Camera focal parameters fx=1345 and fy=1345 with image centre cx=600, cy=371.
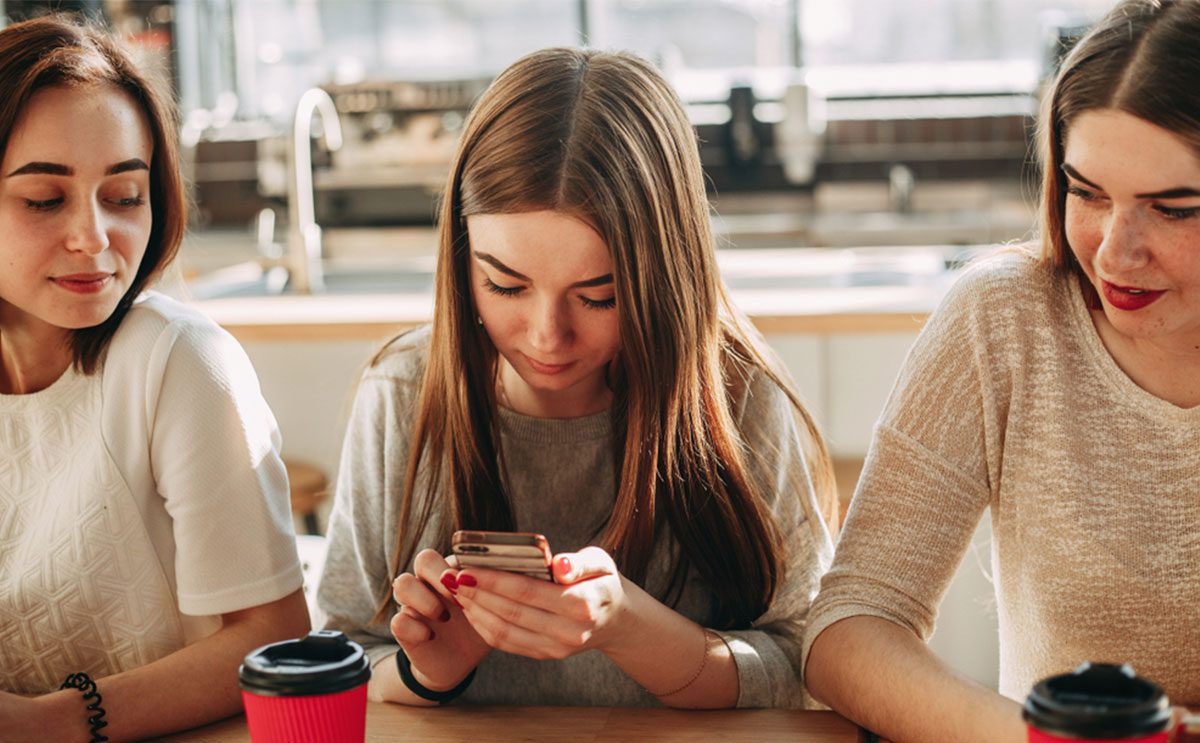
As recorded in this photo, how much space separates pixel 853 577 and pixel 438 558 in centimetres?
42

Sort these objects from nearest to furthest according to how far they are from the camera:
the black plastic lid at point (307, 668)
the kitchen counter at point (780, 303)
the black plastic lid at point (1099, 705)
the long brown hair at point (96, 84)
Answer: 1. the black plastic lid at point (1099, 705)
2. the black plastic lid at point (307, 668)
3. the long brown hair at point (96, 84)
4. the kitchen counter at point (780, 303)

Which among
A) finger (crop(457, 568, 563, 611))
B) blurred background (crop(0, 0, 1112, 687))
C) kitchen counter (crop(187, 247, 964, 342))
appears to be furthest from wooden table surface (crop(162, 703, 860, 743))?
blurred background (crop(0, 0, 1112, 687))

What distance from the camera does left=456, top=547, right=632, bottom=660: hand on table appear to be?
3.62 ft

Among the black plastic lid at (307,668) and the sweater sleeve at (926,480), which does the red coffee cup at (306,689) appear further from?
the sweater sleeve at (926,480)

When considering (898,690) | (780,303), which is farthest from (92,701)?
(780,303)

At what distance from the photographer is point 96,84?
4.41 feet

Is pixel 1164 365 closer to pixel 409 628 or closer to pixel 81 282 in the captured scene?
pixel 409 628

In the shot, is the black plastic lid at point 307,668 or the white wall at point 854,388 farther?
the white wall at point 854,388

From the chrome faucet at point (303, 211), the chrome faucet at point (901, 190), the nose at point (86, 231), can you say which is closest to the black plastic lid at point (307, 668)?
the nose at point (86, 231)

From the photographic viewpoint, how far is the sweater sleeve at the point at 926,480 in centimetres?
131

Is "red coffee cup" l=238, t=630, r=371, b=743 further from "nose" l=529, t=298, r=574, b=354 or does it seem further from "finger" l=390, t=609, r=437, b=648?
"nose" l=529, t=298, r=574, b=354

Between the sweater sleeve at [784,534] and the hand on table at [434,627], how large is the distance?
0.87 feet

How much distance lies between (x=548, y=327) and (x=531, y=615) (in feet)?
0.95

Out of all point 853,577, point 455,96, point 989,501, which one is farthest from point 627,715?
point 455,96
